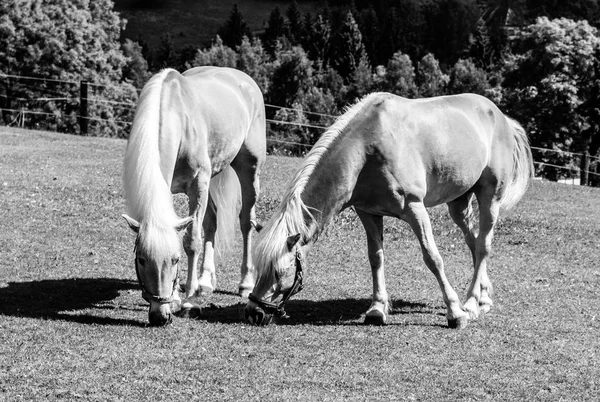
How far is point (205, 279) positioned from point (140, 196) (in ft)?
8.17

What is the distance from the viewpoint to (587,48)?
45875 millimetres

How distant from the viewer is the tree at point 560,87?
150 feet

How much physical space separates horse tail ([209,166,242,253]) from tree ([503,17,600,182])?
3711cm

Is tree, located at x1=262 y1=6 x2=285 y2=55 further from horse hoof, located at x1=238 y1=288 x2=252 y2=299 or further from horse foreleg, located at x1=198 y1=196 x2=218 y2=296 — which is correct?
horse hoof, located at x1=238 y1=288 x2=252 y2=299

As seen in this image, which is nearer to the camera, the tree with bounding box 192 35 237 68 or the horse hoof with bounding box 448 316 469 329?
the horse hoof with bounding box 448 316 469 329

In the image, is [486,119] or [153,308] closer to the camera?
[153,308]

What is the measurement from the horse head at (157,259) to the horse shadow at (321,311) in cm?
103

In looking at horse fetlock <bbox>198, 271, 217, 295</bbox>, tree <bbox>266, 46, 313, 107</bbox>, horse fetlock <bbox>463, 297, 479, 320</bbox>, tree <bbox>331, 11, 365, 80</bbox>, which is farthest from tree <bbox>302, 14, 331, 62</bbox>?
horse fetlock <bbox>463, 297, 479, 320</bbox>

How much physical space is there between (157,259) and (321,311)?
2.48 metres

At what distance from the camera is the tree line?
46.1 m

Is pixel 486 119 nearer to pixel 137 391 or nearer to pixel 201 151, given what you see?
pixel 201 151

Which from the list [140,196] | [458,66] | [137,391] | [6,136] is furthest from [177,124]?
[458,66]

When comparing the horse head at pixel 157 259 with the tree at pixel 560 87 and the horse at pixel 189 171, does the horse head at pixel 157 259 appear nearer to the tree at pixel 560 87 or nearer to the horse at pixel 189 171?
the horse at pixel 189 171

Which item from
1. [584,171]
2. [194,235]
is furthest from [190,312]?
[584,171]
